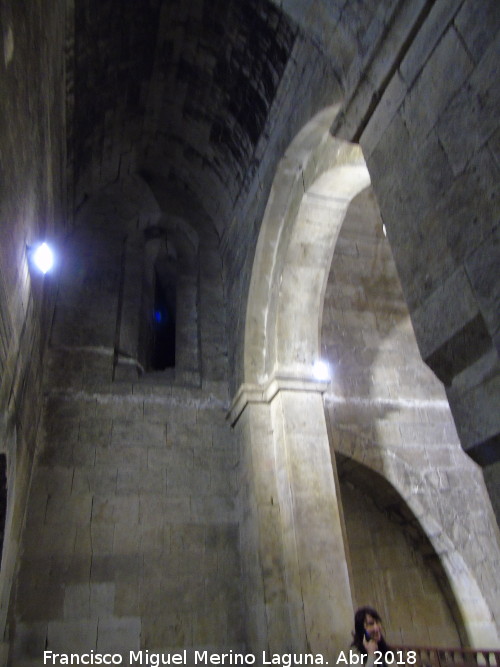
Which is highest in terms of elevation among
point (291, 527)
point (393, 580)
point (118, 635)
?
point (291, 527)

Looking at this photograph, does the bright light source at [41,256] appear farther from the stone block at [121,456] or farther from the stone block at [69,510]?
the stone block at [69,510]

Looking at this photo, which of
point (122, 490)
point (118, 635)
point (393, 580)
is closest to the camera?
point (118, 635)

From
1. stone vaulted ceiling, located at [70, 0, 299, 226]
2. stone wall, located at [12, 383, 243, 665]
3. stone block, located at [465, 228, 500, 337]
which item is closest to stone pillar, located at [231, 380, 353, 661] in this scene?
stone wall, located at [12, 383, 243, 665]

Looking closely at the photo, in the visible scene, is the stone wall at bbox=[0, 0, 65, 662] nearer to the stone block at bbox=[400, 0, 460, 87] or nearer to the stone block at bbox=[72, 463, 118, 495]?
the stone block at bbox=[72, 463, 118, 495]

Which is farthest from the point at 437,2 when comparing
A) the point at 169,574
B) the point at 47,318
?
the point at 169,574

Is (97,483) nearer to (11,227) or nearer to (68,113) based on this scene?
(11,227)

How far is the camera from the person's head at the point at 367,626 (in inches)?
131

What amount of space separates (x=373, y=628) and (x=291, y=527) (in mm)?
1163

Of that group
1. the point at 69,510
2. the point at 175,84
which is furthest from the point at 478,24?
the point at 69,510

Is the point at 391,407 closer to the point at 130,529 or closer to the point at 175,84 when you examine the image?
the point at 130,529

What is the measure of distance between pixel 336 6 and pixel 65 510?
4597mm

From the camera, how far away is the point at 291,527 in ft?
14.4

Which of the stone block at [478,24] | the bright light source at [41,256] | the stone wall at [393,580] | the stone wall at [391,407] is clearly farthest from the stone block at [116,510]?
the stone block at [478,24]

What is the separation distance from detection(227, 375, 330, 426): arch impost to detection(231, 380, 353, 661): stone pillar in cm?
1
